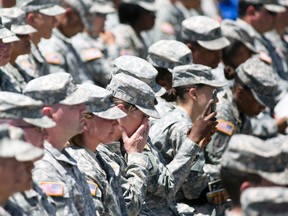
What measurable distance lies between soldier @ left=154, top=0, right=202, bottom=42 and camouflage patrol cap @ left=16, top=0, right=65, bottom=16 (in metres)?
2.32

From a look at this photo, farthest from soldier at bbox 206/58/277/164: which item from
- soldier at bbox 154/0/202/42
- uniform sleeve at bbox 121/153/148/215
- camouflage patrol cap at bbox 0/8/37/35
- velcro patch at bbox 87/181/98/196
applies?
soldier at bbox 154/0/202/42

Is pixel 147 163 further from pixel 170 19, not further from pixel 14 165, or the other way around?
pixel 170 19

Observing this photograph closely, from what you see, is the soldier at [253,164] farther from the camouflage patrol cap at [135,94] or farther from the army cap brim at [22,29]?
the army cap brim at [22,29]

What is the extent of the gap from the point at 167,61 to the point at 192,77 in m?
0.53

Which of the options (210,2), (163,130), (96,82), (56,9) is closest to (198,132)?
(163,130)

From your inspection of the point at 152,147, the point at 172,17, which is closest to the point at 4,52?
the point at 152,147

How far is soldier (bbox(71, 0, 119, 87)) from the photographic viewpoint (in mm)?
12250

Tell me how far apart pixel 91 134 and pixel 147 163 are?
0.67 meters

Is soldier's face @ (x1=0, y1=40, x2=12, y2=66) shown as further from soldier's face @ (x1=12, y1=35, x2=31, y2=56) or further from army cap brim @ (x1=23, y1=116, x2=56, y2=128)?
army cap brim @ (x1=23, y1=116, x2=56, y2=128)

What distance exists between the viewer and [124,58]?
8094mm

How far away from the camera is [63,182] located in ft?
20.6

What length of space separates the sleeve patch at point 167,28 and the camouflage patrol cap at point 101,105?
6427 mm

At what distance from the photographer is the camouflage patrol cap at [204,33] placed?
10.1m

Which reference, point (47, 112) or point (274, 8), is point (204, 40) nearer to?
point (274, 8)
